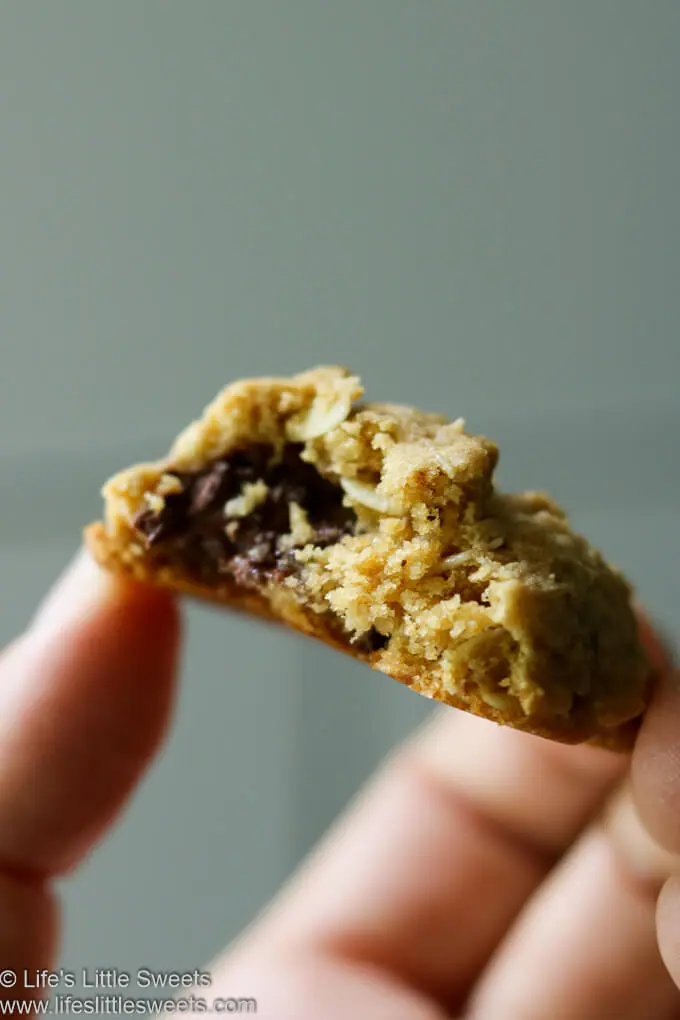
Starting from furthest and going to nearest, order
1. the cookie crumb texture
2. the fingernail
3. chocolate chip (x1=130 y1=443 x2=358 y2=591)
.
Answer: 1. the fingernail
2. chocolate chip (x1=130 y1=443 x2=358 y2=591)
3. the cookie crumb texture

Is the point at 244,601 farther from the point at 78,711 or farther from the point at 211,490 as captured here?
the point at 78,711

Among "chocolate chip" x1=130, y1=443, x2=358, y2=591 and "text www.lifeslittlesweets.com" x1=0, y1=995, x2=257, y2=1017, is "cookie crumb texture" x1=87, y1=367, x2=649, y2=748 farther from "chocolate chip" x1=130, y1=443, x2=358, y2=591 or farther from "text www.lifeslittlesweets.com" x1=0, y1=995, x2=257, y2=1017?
"text www.lifeslittlesweets.com" x1=0, y1=995, x2=257, y2=1017

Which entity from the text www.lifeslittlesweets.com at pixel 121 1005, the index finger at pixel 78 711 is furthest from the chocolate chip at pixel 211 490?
the text www.lifeslittlesweets.com at pixel 121 1005

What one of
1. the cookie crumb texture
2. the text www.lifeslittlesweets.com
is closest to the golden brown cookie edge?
the cookie crumb texture

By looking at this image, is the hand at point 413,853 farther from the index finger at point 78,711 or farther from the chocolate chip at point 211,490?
the chocolate chip at point 211,490

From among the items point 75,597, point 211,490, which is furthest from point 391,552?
point 75,597

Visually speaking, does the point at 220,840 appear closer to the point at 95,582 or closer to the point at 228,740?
the point at 228,740

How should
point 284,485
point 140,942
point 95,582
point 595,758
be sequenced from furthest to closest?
point 140,942, point 595,758, point 95,582, point 284,485

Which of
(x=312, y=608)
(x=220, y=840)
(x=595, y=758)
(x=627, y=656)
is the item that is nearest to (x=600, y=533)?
(x=595, y=758)
